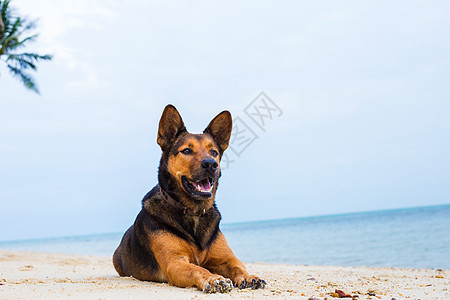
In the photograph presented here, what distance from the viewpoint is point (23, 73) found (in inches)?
1028

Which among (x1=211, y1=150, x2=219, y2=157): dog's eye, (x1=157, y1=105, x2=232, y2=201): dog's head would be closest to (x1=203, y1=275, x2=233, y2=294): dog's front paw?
(x1=157, y1=105, x2=232, y2=201): dog's head

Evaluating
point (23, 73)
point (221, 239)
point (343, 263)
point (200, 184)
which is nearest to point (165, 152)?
point (200, 184)

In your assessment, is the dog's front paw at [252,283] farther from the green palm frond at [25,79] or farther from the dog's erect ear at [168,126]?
the green palm frond at [25,79]

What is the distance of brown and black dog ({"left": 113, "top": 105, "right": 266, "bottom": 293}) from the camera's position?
15.7ft

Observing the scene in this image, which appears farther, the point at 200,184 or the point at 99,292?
the point at 200,184

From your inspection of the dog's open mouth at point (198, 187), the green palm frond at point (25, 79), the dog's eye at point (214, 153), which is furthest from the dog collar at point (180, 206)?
the green palm frond at point (25, 79)

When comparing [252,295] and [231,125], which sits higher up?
[231,125]

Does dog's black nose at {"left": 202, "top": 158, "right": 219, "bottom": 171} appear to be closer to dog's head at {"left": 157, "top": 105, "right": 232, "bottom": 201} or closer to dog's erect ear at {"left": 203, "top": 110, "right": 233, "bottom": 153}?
dog's head at {"left": 157, "top": 105, "right": 232, "bottom": 201}

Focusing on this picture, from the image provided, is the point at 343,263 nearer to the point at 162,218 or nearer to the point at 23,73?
the point at 162,218

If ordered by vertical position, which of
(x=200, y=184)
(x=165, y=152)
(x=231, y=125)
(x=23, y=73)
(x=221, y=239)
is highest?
(x=23, y=73)

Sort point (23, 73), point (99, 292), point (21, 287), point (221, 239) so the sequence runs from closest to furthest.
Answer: point (99, 292), point (21, 287), point (221, 239), point (23, 73)

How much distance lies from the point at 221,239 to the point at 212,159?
111 cm

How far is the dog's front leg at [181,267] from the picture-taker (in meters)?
4.08

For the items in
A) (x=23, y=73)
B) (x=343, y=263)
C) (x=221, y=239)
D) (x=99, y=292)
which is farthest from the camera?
(x=23, y=73)
